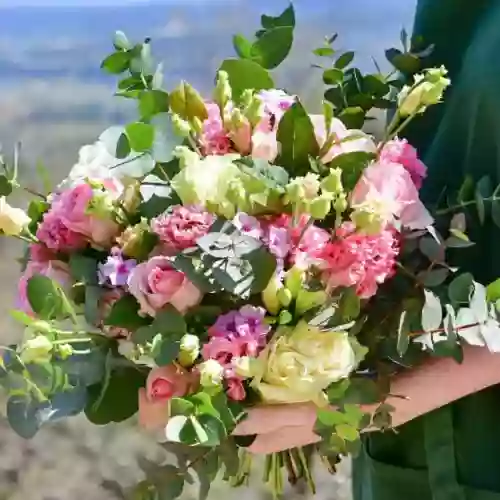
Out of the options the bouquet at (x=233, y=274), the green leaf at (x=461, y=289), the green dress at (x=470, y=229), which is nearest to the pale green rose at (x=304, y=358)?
the bouquet at (x=233, y=274)

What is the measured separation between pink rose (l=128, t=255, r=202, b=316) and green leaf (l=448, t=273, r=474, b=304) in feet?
0.68

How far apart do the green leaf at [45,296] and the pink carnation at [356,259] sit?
0.22 meters

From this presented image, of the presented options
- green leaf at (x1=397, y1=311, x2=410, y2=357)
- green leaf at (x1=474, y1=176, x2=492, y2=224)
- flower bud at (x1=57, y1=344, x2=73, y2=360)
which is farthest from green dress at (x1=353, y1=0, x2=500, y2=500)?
flower bud at (x1=57, y1=344, x2=73, y2=360)

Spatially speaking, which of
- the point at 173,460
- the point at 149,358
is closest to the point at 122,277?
the point at 149,358

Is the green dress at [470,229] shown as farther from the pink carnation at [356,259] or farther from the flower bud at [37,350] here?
the flower bud at [37,350]

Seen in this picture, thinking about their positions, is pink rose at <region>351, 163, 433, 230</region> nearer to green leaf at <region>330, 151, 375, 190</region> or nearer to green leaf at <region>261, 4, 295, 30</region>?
green leaf at <region>330, 151, 375, 190</region>

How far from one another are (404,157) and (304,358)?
20 cm

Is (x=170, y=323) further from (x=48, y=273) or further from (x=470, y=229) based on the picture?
(x=470, y=229)

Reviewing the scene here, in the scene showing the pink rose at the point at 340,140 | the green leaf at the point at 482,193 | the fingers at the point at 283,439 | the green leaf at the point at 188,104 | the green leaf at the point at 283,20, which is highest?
the green leaf at the point at 283,20

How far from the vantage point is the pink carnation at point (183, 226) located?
0.70 metres

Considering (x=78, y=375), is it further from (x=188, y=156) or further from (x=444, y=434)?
(x=444, y=434)

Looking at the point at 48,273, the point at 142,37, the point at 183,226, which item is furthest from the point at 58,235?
the point at 142,37

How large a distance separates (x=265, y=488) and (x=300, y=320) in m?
0.96

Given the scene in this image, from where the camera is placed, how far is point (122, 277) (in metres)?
0.74
